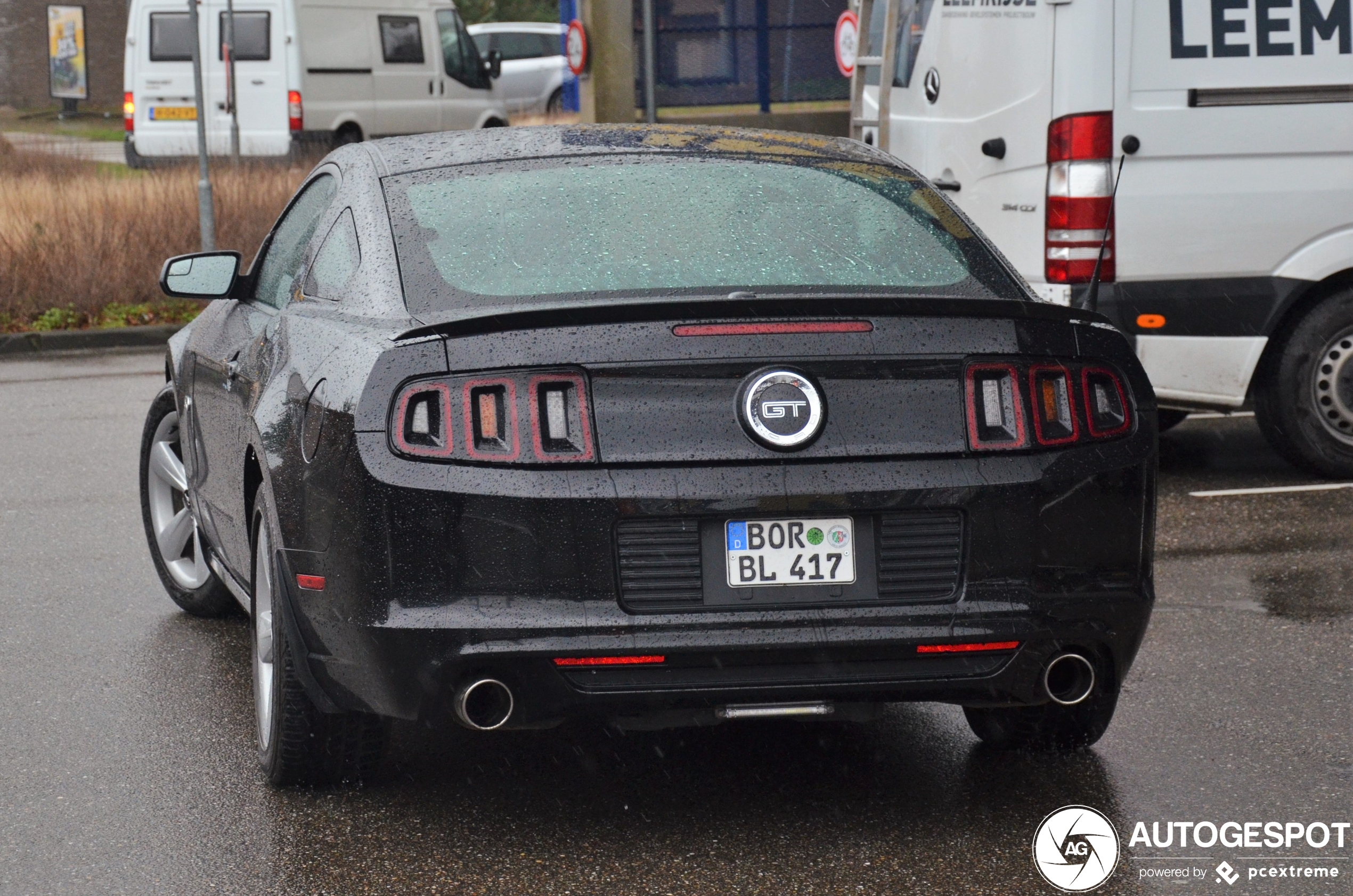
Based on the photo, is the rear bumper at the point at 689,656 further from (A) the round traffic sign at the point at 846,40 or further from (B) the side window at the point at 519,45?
(B) the side window at the point at 519,45

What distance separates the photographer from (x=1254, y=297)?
26.1 feet

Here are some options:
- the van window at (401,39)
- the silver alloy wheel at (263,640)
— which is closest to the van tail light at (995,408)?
the silver alloy wheel at (263,640)

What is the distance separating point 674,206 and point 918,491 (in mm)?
1129

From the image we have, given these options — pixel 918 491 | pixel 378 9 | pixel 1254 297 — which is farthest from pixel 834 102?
pixel 918 491

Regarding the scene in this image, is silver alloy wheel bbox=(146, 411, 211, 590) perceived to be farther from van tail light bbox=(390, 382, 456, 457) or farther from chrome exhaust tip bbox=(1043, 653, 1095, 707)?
chrome exhaust tip bbox=(1043, 653, 1095, 707)

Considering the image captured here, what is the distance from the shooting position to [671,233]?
4.44 meters

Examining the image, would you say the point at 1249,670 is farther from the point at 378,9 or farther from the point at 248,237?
the point at 378,9

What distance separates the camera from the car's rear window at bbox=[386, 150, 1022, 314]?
4227 mm

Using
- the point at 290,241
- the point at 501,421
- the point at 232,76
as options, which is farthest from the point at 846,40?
the point at 501,421

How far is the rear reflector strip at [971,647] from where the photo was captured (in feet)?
→ 12.5

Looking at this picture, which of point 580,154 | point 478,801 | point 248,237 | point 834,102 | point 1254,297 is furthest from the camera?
point 834,102

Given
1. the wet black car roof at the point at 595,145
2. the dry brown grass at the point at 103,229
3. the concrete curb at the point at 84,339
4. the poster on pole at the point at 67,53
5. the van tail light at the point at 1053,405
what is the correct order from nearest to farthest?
the van tail light at the point at 1053,405 → the wet black car roof at the point at 595,145 → the concrete curb at the point at 84,339 → the dry brown grass at the point at 103,229 → the poster on pole at the point at 67,53

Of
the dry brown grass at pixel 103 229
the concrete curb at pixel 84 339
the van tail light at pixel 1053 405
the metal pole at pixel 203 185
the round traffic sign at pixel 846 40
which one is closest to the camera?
the van tail light at pixel 1053 405
